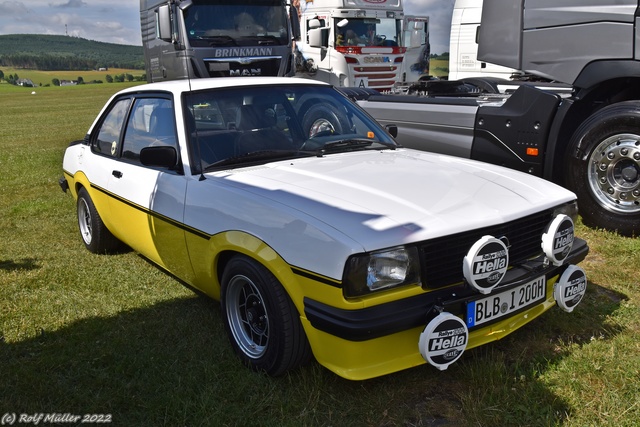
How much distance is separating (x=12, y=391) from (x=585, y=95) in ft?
15.8

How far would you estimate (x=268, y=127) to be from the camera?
3.90 metres

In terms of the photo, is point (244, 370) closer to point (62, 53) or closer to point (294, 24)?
point (294, 24)

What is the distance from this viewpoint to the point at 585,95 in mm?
5297

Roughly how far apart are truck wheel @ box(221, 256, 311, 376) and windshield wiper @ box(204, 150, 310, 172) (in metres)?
0.71

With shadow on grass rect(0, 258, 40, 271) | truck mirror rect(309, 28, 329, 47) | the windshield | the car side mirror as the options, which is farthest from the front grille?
truck mirror rect(309, 28, 329, 47)

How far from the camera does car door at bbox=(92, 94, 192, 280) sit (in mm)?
3730

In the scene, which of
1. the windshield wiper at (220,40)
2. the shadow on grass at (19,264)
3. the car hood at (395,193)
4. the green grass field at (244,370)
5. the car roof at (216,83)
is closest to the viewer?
the car hood at (395,193)

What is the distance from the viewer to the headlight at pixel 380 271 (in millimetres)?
2582

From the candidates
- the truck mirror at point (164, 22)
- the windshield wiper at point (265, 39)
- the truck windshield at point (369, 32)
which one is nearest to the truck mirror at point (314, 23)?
the truck windshield at point (369, 32)

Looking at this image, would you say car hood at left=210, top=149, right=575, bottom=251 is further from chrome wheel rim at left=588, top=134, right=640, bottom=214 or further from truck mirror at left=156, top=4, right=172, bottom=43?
Result: truck mirror at left=156, top=4, right=172, bottom=43

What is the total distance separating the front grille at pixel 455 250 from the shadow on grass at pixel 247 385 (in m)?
0.56

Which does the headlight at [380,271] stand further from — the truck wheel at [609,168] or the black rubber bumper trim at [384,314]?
the truck wheel at [609,168]

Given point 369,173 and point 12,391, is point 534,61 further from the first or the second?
point 12,391

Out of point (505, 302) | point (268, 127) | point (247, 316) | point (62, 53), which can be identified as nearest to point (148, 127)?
point (268, 127)
